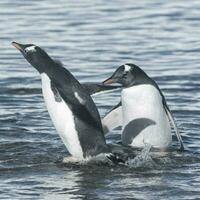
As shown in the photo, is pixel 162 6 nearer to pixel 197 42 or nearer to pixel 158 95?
pixel 197 42

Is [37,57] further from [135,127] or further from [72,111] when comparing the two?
[135,127]

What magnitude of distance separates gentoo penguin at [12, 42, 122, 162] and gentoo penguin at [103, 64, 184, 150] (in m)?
1.20

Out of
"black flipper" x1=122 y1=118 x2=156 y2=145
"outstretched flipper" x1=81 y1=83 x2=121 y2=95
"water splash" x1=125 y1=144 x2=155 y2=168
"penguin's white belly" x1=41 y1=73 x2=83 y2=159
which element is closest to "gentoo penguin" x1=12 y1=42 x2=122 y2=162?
"penguin's white belly" x1=41 y1=73 x2=83 y2=159

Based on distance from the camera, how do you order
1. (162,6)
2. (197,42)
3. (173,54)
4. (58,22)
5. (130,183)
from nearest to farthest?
(130,183), (173,54), (197,42), (58,22), (162,6)

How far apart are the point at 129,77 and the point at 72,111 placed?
151cm

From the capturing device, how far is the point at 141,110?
1197cm

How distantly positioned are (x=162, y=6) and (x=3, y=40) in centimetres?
565

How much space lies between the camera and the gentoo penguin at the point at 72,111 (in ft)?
35.1

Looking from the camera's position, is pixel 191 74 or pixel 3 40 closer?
pixel 191 74

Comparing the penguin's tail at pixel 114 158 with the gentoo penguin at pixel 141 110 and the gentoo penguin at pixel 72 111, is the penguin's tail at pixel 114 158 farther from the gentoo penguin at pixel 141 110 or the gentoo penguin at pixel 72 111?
the gentoo penguin at pixel 141 110

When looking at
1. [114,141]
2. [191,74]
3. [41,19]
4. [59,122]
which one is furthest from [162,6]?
[59,122]

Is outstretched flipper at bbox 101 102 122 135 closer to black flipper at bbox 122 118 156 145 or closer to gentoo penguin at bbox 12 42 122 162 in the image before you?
black flipper at bbox 122 118 156 145

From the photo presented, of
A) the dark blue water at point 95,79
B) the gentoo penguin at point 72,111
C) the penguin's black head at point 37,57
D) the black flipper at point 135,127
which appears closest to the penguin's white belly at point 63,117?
the gentoo penguin at point 72,111

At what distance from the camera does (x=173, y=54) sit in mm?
18078
